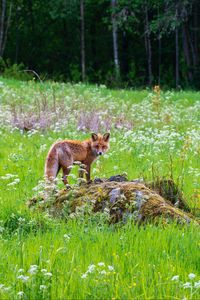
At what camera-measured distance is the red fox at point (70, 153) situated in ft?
36.8

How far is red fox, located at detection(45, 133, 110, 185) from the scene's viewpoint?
36.8 feet

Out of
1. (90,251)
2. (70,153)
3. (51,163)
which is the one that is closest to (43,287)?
(90,251)

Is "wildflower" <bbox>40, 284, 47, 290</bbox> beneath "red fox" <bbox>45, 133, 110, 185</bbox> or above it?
beneath

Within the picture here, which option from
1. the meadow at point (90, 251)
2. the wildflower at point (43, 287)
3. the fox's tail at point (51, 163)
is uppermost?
the fox's tail at point (51, 163)

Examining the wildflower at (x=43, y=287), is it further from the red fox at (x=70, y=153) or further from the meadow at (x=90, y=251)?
the red fox at (x=70, y=153)

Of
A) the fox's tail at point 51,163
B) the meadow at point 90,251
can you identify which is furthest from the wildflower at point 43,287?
the fox's tail at point 51,163

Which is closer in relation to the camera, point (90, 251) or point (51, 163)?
point (90, 251)

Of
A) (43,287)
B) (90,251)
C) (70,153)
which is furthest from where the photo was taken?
(70,153)

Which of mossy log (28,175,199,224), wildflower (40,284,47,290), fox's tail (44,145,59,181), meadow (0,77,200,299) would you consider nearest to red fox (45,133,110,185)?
fox's tail (44,145,59,181)

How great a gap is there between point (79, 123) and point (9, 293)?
544 inches

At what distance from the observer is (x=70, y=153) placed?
1156cm

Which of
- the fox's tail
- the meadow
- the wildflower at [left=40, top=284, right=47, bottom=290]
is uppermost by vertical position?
the fox's tail

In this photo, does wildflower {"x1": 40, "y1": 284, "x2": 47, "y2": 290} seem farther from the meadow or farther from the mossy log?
the mossy log

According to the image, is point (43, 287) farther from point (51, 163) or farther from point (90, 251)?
point (51, 163)
